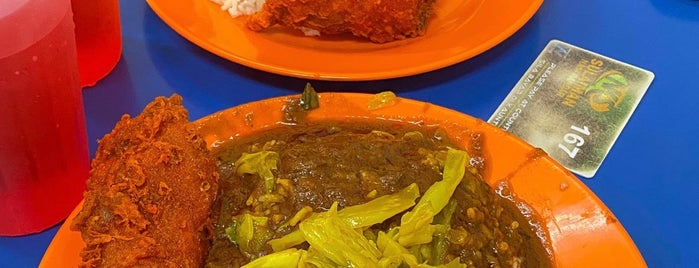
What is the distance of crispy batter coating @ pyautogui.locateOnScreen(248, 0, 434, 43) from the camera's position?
176 centimetres

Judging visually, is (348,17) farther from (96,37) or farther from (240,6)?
(96,37)

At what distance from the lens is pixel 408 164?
4.24 feet

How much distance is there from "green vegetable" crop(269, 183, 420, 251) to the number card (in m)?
0.57

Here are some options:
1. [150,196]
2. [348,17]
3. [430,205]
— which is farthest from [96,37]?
[430,205]

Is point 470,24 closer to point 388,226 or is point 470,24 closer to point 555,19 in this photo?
point 555,19

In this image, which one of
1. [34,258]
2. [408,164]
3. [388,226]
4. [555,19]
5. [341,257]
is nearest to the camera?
[341,257]

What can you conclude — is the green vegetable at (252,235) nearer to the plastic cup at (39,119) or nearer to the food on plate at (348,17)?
the plastic cup at (39,119)

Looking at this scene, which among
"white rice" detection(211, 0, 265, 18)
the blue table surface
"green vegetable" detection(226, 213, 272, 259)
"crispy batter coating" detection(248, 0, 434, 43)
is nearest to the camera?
"green vegetable" detection(226, 213, 272, 259)

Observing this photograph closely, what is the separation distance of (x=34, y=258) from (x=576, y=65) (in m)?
1.39

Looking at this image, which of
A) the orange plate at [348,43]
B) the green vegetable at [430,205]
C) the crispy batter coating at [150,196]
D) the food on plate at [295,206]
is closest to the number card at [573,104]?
the orange plate at [348,43]

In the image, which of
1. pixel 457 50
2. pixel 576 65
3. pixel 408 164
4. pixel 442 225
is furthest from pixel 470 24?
pixel 442 225

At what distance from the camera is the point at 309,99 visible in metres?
1.54

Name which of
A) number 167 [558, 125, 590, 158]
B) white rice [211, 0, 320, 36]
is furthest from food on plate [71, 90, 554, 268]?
white rice [211, 0, 320, 36]

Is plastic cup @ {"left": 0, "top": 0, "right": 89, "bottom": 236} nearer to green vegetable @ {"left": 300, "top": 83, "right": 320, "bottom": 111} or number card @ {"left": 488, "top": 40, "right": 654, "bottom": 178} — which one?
green vegetable @ {"left": 300, "top": 83, "right": 320, "bottom": 111}
